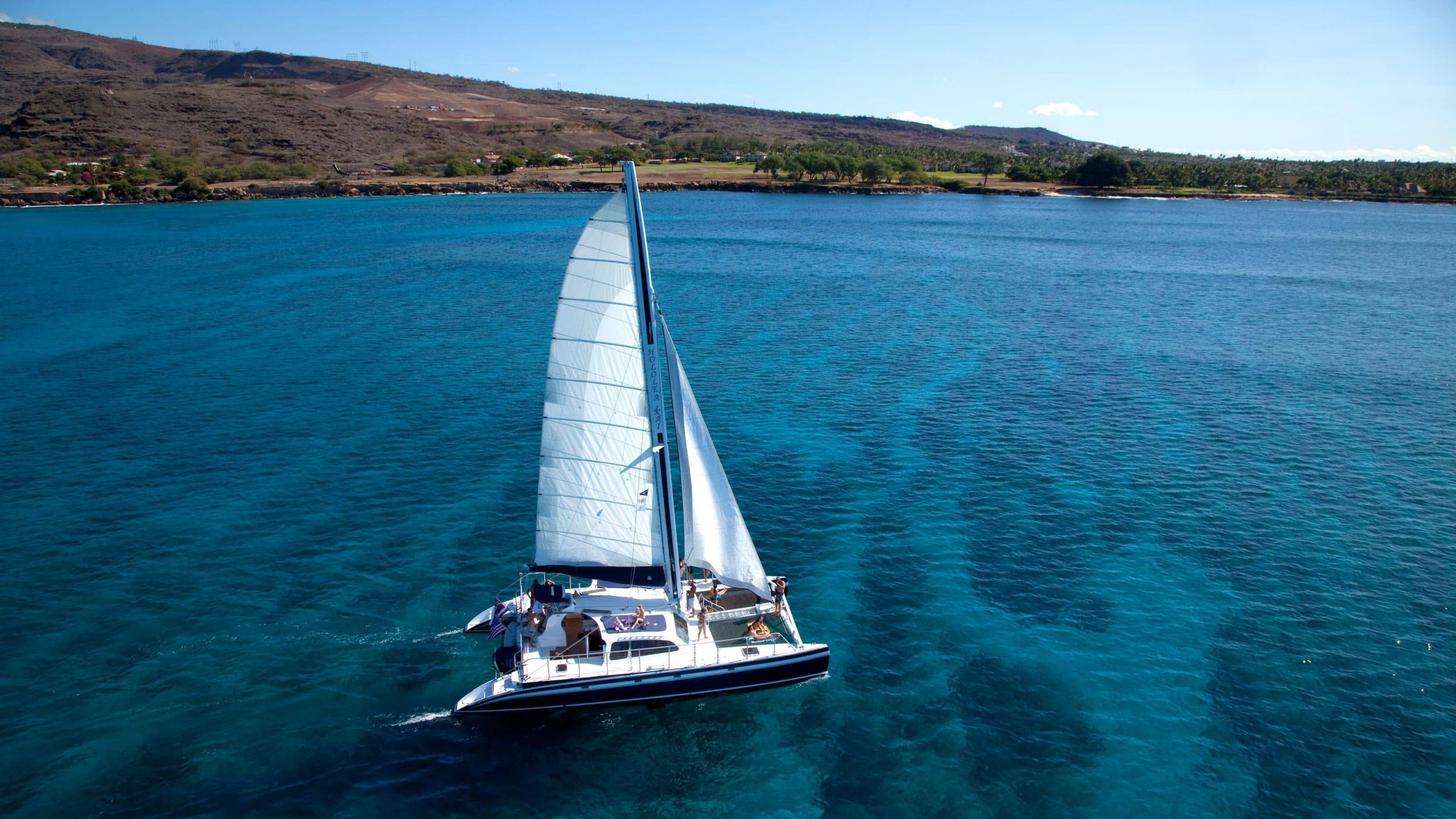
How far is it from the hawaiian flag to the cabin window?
4451mm

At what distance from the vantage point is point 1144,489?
162ft

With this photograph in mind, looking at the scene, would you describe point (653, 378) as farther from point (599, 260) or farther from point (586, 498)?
point (586, 498)

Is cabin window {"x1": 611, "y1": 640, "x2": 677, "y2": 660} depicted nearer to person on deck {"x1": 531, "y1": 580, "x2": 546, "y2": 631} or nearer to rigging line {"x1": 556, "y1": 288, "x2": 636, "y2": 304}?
person on deck {"x1": 531, "y1": 580, "x2": 546, "y2": 631}

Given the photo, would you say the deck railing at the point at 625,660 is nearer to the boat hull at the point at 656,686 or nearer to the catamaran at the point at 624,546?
the catamaran at the point at 624,546

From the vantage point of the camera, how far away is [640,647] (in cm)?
3052

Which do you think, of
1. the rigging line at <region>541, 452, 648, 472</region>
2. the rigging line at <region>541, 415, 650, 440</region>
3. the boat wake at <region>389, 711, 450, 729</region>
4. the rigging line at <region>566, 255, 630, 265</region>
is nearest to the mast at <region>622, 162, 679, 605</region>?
the rigging line at <region>566, 255, 630, 265</region>

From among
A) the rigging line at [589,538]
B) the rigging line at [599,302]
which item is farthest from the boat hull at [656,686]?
the rigging line at [599,302]

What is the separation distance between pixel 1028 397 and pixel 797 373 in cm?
1818

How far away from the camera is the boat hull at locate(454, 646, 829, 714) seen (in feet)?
95.5

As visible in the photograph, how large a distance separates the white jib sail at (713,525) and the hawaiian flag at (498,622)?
23.6 feet

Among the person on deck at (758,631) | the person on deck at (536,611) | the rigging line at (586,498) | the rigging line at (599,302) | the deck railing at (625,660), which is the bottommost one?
the deck railing at (625,660)

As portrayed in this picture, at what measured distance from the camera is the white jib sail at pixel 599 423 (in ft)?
94.3

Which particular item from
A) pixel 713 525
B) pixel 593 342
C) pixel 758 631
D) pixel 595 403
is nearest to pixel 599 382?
pixel 595 403

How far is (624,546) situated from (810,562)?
39.5 feet
